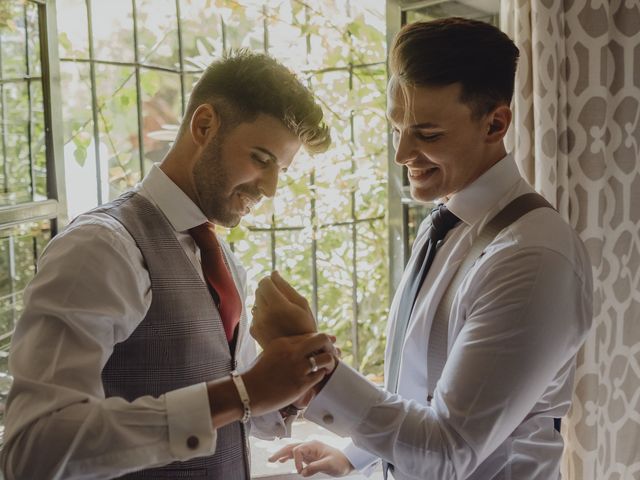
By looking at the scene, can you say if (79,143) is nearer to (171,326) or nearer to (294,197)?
(294,197)

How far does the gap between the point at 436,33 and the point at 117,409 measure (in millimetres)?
960

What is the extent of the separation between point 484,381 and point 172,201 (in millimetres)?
703

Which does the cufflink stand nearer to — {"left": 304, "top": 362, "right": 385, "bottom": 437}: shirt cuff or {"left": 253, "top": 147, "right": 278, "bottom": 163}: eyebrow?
{"left": 304, "top": 362, "right": 385, "bottom": 437}: shirt cuff

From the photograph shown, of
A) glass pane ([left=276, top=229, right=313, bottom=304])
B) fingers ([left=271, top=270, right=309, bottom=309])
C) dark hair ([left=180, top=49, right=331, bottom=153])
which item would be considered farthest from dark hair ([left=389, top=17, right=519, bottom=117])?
glass pane ([left=276, top=229, right=313, bottom=304])

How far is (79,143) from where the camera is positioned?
263cm

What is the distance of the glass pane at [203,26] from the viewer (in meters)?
2.71

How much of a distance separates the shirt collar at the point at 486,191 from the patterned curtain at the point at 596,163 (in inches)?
22.0

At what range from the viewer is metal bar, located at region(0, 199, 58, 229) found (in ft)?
5.38

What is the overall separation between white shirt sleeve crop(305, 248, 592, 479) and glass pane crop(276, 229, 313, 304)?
167cm

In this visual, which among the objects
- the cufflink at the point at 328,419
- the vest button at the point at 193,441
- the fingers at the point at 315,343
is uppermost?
the fingers at the point at 315,343

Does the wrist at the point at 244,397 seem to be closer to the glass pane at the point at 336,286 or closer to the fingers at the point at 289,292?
the fingers at the point at 289,292

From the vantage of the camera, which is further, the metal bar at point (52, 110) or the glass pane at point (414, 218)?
the glass pane at point (414, 218)

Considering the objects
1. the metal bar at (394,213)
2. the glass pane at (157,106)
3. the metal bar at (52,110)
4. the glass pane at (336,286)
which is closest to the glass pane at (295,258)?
the glass pane at (336,286)

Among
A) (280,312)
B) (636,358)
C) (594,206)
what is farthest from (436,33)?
(636,358)
